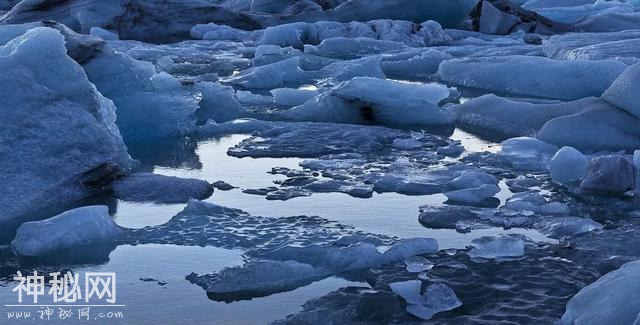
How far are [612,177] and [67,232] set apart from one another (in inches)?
85.8

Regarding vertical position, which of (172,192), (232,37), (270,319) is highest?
(232,37)

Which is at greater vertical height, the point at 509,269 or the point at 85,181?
the point at 85,181

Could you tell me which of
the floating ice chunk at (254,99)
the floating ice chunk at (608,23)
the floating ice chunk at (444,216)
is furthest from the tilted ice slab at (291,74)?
the floating ice chunk at (608,23)

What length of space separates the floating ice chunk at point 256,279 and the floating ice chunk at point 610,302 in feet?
2.52

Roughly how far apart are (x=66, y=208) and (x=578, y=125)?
2718 millimetres

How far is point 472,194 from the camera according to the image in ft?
11.8

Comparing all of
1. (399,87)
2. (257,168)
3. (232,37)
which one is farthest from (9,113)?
(232,37)

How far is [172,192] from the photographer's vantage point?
362 cm

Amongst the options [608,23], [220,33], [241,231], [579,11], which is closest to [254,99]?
[241,231]

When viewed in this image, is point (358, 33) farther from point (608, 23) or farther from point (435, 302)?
point (435, 302)

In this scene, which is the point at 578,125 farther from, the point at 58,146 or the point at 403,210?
the point at 58,146

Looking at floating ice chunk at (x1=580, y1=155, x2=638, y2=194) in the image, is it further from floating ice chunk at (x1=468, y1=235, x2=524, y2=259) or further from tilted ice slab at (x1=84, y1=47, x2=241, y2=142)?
tilted ice slab at (x1=84, y1=47, x2=241, y2=142)

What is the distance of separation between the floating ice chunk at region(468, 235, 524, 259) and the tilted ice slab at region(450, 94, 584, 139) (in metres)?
2.25

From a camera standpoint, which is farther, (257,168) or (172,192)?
(257,168)
